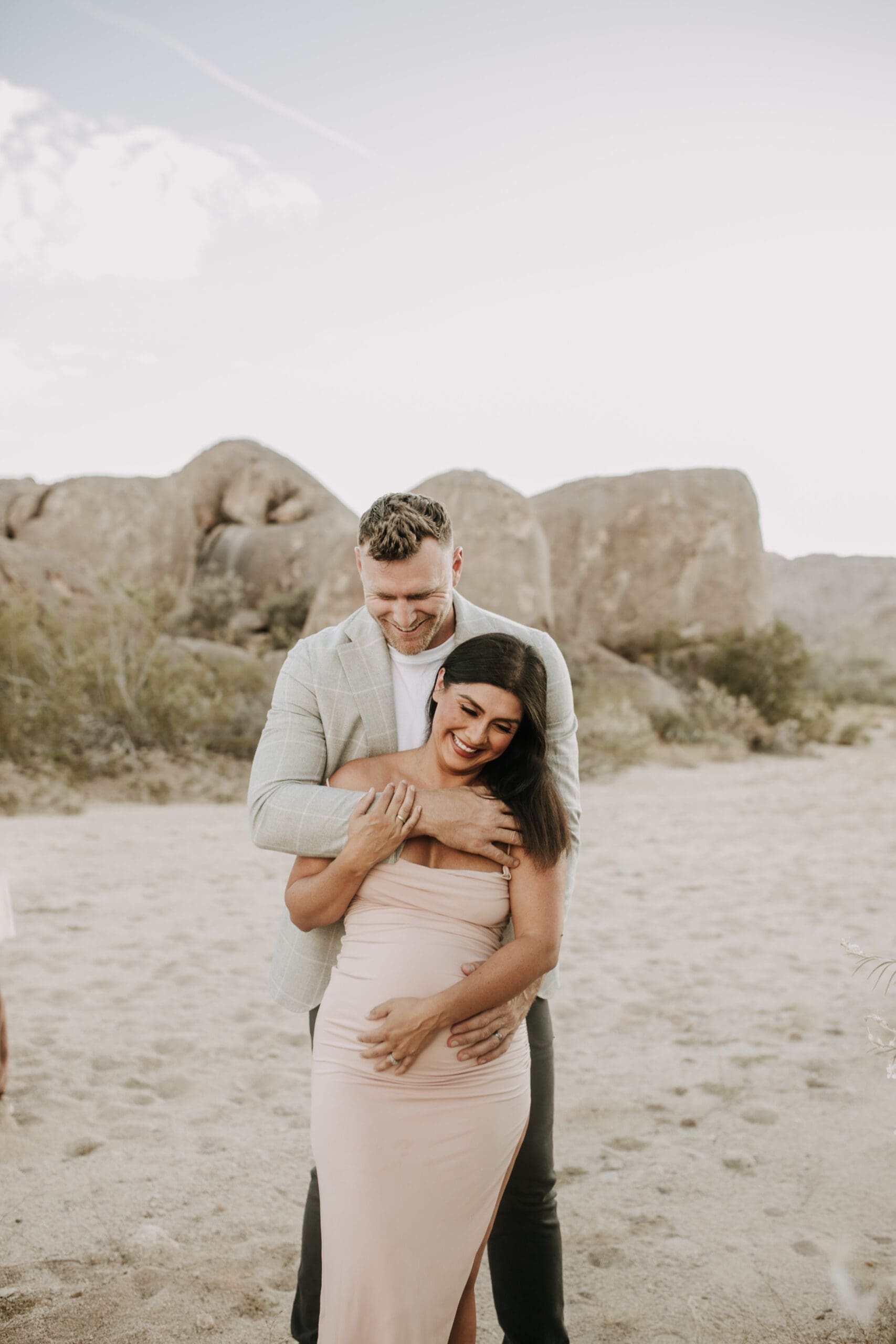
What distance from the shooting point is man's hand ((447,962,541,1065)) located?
78.0 inches

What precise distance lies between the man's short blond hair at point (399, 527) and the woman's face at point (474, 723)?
0.37 metres

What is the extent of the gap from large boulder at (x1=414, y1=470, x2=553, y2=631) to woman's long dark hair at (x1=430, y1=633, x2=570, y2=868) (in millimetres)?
12281

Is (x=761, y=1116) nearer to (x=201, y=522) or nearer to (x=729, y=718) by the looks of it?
(x=729, y=718)

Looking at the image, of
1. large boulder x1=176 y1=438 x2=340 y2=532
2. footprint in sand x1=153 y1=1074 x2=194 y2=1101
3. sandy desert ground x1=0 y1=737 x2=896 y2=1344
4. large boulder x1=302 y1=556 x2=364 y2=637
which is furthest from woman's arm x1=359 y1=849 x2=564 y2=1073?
large boulder x1=176 y1=438 x2=340 y2=532

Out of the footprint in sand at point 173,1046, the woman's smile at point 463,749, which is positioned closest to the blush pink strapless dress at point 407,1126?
the woman's smile at point 463,749

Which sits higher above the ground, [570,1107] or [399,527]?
[399,527]

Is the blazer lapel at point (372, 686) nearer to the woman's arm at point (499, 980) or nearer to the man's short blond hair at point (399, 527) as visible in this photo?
the man's short blond hair at point (399, 527)

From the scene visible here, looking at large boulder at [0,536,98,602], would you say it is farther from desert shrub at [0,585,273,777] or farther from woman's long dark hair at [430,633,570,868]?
woman's long dark hair at [430,633,570,868]

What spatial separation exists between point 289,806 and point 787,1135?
261 cm

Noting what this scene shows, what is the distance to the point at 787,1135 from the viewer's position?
366cm

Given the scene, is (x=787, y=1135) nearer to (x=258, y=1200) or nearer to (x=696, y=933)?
(x=258, y=1200)

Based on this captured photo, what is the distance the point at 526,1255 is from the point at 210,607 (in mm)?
17438

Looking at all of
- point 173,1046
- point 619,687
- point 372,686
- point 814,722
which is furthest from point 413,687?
point 814,722

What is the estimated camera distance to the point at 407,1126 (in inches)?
75.4
